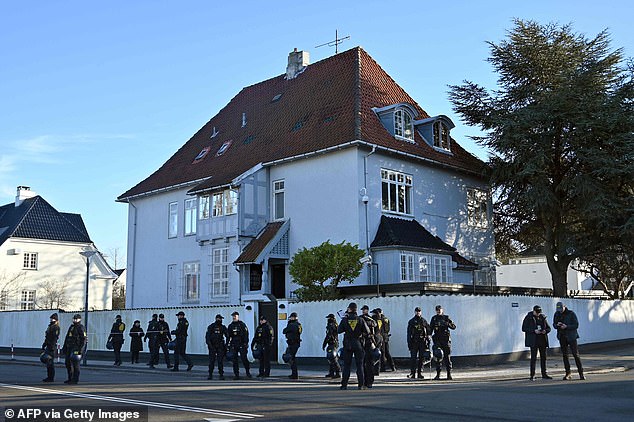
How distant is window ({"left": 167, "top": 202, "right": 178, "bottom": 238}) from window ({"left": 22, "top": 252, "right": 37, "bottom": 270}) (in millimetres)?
19617

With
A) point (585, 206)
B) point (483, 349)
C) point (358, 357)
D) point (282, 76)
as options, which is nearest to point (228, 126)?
point (282, 76)

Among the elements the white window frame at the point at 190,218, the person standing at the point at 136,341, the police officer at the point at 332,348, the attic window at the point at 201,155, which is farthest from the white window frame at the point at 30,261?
the police officer at the point at 332,348

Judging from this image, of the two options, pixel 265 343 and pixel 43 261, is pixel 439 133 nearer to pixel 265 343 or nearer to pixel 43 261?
pixel 265 343

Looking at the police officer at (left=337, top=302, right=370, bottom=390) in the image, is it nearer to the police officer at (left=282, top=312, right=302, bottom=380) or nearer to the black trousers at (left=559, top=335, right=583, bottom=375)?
the police officer at (left=282, top=312, right=302, bottom=380)

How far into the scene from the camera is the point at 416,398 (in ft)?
41.5

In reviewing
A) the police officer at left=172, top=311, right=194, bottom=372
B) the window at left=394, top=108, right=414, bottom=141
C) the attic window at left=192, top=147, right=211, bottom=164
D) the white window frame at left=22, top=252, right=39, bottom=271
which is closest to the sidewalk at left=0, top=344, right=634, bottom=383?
the police officer at left=172, top=311, right=194, bottom=372

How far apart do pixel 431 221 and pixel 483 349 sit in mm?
11296

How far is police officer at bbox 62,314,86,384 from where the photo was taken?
54.4 feet

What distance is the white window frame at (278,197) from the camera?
31.3 meters

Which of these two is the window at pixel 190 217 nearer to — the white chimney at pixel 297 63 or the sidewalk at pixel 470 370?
the white chimney at pixel 297 63

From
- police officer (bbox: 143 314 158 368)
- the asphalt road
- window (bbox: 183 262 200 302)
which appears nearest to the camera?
the asphalt road

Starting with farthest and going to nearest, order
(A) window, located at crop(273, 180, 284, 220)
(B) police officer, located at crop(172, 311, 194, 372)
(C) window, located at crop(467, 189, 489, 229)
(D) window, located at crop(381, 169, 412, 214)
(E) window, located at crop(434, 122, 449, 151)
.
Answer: (C) window, located at crop(467, 189, 489, 229) < (E) window, located at crop(434, 122, 449, 151) < (A) window, located at crop(273, 180, 284, 220) < (D) window, located at crop(381, 169, 412, 214) < (B) police officer, located at crop(172, 311, 194, 372)

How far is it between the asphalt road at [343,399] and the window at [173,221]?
19357 millimetres

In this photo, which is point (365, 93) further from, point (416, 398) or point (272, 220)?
point (416, 398)
